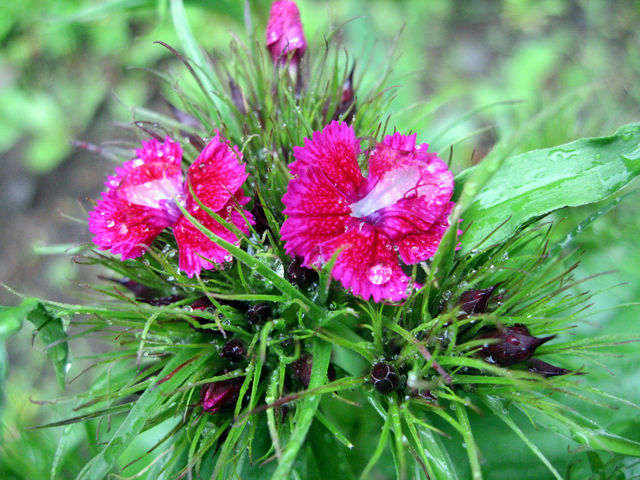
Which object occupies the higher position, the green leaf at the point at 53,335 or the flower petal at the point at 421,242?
the flower petal at the point at 421,242

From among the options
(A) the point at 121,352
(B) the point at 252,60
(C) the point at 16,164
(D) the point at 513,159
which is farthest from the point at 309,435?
(C) the point at 16,164

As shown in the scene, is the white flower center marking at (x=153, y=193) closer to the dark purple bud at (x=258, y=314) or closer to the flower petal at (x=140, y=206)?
the flower petal at (x=140, y=206)

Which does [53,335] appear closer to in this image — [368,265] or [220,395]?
[220,395]

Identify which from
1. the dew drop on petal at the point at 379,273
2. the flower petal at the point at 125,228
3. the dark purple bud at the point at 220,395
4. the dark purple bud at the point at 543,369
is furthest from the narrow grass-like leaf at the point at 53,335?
the dark purple bud at the point at 543,369

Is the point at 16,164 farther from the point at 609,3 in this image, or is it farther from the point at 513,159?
the point at 609,3

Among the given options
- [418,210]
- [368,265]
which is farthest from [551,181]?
[368,265]

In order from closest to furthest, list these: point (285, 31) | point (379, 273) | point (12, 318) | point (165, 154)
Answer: point (12, 318) < point (379, 273) < point (165, 154) < point (285, 31)
